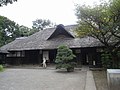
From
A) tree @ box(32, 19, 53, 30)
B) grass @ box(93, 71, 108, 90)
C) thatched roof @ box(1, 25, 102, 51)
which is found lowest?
grass @ box(93, 71, 108, 90)

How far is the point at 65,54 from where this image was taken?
19703 millimetres

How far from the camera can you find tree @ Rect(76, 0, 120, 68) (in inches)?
624

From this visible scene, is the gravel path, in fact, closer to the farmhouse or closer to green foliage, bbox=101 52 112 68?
green foliage, bbox=101 52 112 68

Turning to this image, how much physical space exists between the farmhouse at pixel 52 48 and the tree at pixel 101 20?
452 cm

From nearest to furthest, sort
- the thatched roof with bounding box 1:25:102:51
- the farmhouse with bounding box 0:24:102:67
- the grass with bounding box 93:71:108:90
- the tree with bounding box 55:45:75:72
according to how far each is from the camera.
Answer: the grass with bounding box 93:71:108:90 → the tree with bounding box 55:45:75:72 → the farmhouse with bounding box 0:24:102:67 → the thatched roof with bounding box 1:25:102:51

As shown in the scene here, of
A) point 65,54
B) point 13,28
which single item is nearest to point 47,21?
point 13,28

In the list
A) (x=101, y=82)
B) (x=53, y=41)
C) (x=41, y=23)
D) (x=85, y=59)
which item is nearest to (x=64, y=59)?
(x=85, y=59)

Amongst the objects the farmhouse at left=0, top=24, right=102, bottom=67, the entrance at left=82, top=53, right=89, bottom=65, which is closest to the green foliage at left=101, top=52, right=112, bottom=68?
the farmhouse at left=0, top=24, right=102, bottom=67

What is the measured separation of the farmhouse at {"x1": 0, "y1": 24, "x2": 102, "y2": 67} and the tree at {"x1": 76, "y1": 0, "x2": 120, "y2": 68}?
4.52m

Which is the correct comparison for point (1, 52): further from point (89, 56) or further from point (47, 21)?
point (47, 21)

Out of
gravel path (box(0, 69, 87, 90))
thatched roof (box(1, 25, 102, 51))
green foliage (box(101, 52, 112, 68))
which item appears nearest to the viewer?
gravel path (box(0, 69, 87, 90))

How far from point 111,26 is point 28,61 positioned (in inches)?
585

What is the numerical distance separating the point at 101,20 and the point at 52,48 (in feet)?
30.7


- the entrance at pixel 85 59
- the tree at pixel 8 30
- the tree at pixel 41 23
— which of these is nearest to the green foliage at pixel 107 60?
the entrance at pixel 85 59
